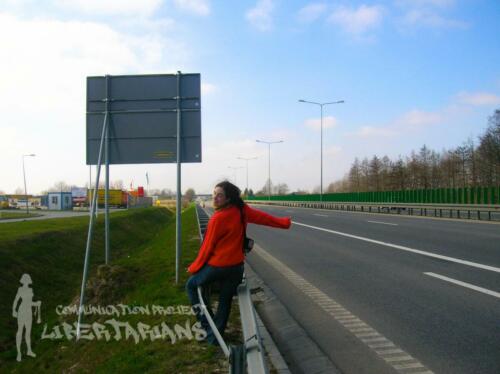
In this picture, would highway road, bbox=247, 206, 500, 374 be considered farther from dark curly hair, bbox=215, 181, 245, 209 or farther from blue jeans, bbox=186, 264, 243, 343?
dark curly hair, bbox=215, 181, 245, 209

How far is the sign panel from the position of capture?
25.6ft

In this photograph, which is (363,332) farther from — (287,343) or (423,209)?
(423,209)

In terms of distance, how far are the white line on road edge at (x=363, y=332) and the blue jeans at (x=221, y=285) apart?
5.06ft

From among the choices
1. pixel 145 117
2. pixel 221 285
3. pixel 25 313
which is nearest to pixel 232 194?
pixel 221 285

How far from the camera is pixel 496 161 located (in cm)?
5641

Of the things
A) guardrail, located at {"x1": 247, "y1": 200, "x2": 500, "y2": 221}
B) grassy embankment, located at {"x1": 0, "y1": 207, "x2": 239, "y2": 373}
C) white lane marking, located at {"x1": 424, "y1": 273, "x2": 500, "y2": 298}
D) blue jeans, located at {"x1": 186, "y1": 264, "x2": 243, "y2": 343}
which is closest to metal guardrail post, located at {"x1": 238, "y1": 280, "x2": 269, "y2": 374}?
Answer: blue jeans, located at {"x1": 186, "y1": 264, "x2": 243, "y2": 343}

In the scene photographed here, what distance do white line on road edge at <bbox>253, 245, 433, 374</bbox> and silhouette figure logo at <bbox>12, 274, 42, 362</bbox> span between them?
179 inches

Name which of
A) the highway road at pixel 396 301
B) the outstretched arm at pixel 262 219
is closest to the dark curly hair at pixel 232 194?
the outstretched arm at pixel 262 219

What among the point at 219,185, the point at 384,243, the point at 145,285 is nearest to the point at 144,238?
the point at 384,243

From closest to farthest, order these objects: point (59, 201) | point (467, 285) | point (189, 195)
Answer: point (467, 285) < point (59, 201) < point (189, 195)

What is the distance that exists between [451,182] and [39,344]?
8112 centimetres

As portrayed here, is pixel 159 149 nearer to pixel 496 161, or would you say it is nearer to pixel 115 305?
pixel 115 305

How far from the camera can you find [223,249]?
425cm

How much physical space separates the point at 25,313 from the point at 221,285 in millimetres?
7091
